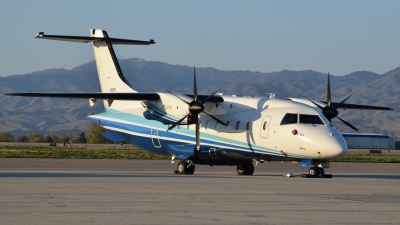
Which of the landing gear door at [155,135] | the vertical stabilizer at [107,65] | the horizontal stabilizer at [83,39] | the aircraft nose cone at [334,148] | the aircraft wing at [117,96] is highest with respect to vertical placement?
the horizontal stabilizer at [83,39]

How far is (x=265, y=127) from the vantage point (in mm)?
29516

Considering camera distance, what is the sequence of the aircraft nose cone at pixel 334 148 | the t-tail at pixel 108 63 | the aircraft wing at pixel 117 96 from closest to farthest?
the aircraft nose cone at pixel 334 148 → the aircraft wing at pixel 117 96 → the t-tail at pixel 108 63

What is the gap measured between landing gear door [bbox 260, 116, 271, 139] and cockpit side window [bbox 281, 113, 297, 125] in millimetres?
777

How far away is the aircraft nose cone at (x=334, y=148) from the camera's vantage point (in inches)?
1057

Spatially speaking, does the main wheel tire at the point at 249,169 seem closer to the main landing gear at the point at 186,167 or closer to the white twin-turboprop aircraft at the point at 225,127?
the white twin-turboprop aircraft at the point at 225,127

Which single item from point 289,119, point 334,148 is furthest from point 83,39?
point 334,148

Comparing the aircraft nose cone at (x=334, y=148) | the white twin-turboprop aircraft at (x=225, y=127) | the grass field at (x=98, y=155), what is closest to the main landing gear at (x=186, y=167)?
the white twin-turboprop aircraft at (x=225, y=127)

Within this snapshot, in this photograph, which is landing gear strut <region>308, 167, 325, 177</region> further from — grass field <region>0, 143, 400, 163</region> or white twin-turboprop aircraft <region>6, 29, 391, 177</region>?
grass field <region>0, 143, 400, 163</region>

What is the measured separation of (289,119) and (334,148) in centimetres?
257

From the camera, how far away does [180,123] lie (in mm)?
31422

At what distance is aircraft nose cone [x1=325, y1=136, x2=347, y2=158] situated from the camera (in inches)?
1057

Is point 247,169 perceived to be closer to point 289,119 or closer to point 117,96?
point 289,119
